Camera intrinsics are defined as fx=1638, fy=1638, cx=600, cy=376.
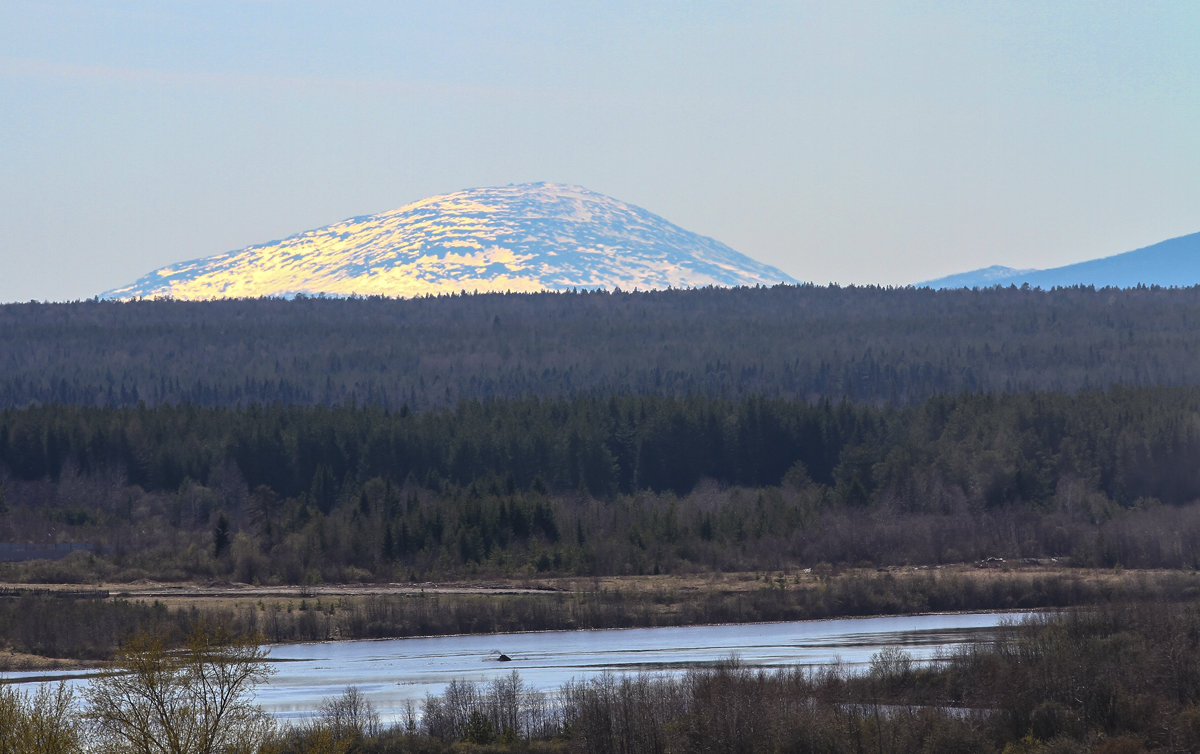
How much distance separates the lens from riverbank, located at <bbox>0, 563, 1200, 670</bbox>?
284ft

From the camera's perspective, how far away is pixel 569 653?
83312 millimetres

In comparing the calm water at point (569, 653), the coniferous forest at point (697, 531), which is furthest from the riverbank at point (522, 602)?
the calm water at point (569, 653)

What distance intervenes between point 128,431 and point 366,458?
23084 mm

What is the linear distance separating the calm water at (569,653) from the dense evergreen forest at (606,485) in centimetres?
2632

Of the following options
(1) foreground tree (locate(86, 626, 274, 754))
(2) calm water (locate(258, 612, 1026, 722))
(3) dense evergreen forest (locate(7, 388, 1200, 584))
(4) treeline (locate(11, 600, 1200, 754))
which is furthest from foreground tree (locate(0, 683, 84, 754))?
(3) dense evergreen forest (locate(7, 388, 1200, 584))

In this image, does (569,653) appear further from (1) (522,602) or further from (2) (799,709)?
(2) (799,709)

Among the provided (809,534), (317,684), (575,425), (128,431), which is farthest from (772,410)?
(317,684)

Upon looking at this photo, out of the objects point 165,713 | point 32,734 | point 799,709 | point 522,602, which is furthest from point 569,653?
point 32,734

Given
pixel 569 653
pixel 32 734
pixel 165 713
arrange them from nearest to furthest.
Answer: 1. pixel 32 734
2. pixel 165 713
3. pixel 569 653

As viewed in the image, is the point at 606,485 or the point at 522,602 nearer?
the point at 522,602

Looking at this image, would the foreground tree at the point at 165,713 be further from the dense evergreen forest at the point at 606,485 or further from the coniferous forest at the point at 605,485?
the dense evergreen forest at the point at 606,485

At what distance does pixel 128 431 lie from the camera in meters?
152

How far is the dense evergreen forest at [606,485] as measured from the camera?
122500 mm

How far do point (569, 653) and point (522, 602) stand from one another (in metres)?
16.4
